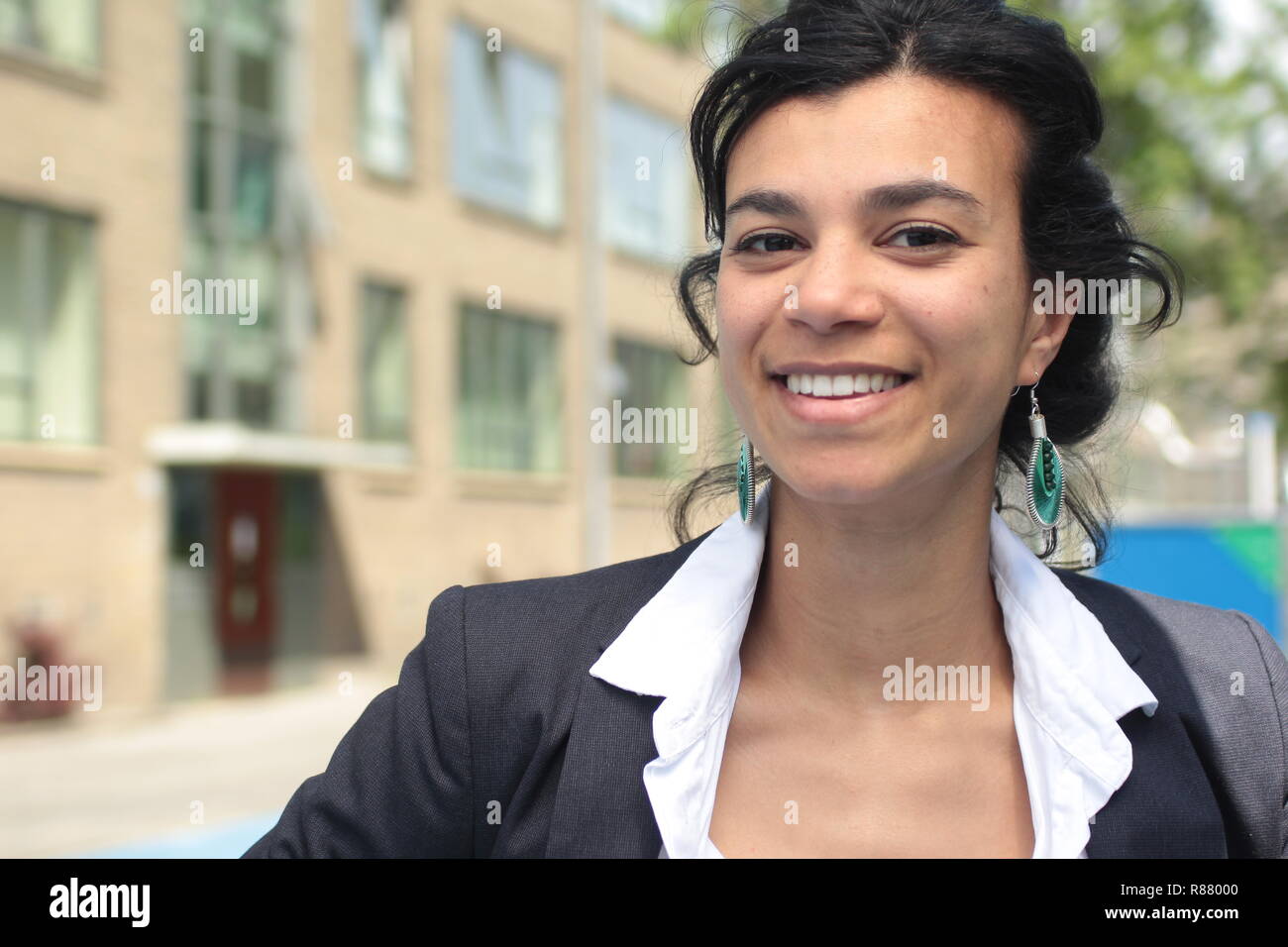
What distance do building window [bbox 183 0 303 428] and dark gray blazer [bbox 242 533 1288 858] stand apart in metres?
13.3

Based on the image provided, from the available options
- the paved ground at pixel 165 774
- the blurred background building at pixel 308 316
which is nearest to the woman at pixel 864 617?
the paved ground at pixel 165 774

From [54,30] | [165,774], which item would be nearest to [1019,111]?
[165,774]

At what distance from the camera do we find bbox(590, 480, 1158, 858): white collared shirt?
169 centimetres

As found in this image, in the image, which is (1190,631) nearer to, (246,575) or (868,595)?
(868,595)

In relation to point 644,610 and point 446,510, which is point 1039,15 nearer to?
point 644,610

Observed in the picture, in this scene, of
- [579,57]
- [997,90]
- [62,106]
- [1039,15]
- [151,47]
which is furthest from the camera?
[579,57]

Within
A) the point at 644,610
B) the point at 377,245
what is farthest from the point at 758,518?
the point at 377,245

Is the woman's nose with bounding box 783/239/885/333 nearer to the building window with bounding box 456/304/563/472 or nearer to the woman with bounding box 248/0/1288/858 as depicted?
the woman with bounding box 248/0/1288/858

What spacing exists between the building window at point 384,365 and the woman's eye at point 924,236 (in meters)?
15.3

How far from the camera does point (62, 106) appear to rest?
13.0 meters

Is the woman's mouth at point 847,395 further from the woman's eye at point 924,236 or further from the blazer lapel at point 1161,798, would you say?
the blazer lapel at point 1161,798

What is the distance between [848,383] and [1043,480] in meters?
0.50

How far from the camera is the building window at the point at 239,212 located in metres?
14.4

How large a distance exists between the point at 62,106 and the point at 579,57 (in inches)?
330
